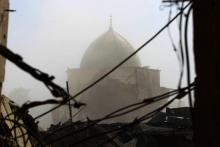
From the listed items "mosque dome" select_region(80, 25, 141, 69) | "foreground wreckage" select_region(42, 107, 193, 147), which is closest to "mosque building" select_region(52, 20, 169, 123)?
"mosque dome" select_region(80, 25, 141, 69)

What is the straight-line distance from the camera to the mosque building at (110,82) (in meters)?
43.3

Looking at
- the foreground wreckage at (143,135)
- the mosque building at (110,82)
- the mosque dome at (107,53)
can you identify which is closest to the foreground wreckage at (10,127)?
the foreground wreckage at (143,135)

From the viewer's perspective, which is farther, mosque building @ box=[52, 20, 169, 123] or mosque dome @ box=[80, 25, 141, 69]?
mosque dome @ box=[80, 25, 141, 69]

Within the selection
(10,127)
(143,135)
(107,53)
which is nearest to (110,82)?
(107,53)

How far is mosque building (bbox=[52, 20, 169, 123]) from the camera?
4334 cm

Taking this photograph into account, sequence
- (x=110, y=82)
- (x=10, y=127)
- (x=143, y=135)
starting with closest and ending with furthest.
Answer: (x=10, y=127) < (x=143, y=135) < (x=110, y=82)

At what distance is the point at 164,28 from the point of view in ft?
17.5

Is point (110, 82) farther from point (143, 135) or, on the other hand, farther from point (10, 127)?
point (10, 127)

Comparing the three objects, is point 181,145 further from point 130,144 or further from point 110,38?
point 110,38

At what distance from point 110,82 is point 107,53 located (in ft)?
16.4

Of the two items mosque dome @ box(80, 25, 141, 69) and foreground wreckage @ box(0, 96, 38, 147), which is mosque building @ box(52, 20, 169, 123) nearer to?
mosque dome @ box(80, 25, 141, 69)

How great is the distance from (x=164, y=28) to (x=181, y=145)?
10.6 m

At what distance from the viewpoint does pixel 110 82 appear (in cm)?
4397

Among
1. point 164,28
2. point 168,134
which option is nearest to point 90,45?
point 168,134
